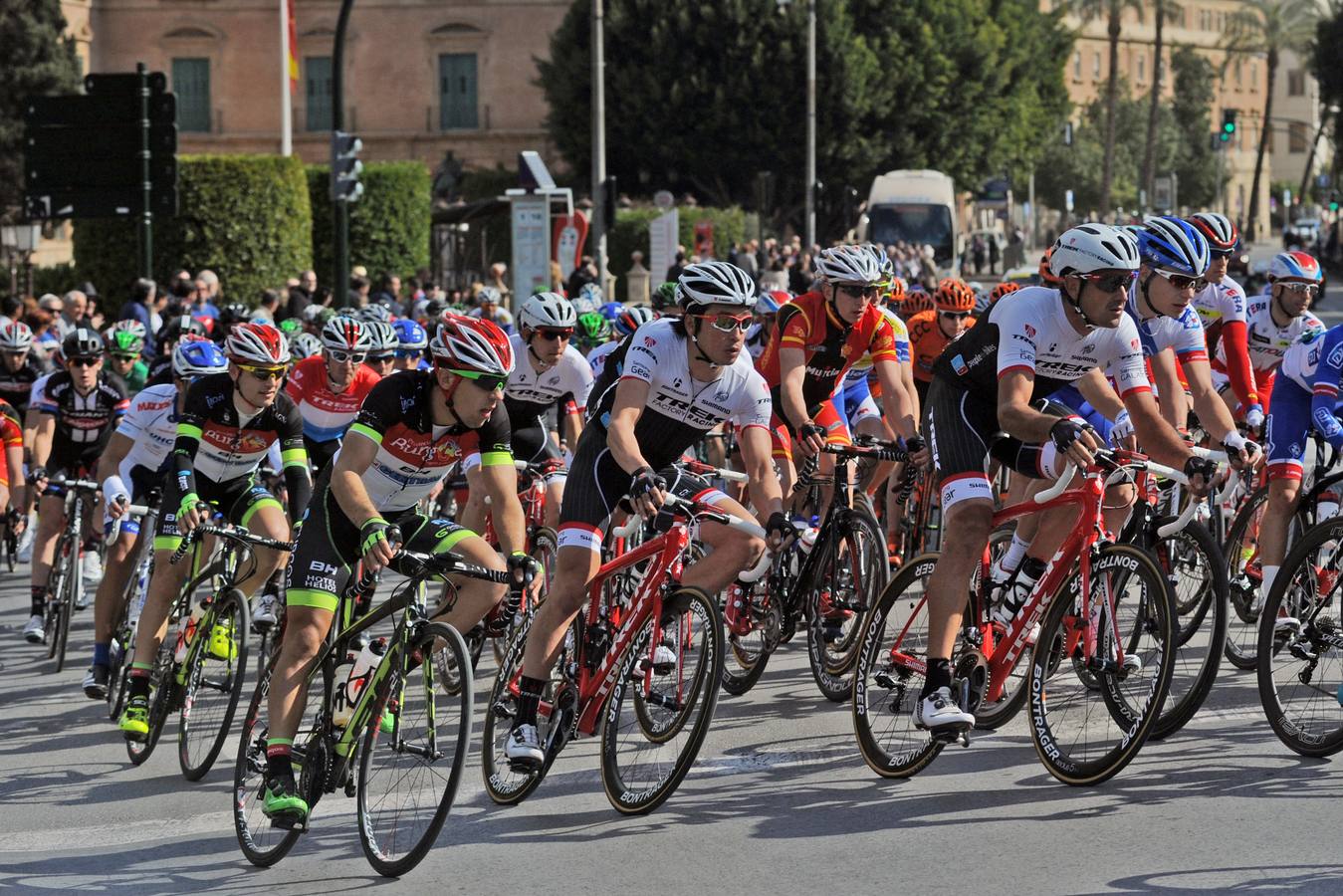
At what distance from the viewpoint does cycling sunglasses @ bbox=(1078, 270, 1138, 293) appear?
732 cm

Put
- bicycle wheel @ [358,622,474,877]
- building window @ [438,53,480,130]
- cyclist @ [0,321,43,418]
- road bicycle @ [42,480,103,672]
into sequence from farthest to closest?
building window @ [438,53,480,130] → cyclist @ [0,321,43,418] → road bicycle @ [42,480,103,672] → bicycle wheel @ [358,622,474,877]

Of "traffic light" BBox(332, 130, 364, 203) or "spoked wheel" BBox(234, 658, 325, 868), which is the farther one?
"traffic light" BBox(332, 130, 364, 203)

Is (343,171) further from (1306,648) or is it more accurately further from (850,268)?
(1306,648)

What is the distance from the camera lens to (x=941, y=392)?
7875 mm

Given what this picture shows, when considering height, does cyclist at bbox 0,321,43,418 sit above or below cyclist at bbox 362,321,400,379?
below

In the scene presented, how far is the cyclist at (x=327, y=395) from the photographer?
1120 centimetres

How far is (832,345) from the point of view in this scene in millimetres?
10547

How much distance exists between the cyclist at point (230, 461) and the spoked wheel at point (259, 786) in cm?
137

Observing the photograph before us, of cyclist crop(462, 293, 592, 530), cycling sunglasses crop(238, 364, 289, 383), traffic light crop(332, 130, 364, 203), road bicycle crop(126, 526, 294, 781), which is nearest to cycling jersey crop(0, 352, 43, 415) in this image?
cyclist crop(462, 293, 592, 530)

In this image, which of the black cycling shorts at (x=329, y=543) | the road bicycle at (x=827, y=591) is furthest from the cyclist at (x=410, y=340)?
the black cycling shorts at (x=329, y=543)

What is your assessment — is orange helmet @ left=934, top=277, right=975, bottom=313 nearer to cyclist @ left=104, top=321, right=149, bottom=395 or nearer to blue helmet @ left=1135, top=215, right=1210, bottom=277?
blue helmet @ left=1135, top=215, right=1210, bottom=277

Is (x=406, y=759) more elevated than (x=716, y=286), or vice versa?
(x=716, y=286)

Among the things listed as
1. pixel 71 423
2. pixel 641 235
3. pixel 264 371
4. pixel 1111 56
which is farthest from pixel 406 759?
pixel 1111 56

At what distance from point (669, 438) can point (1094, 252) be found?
1960 millimetres
